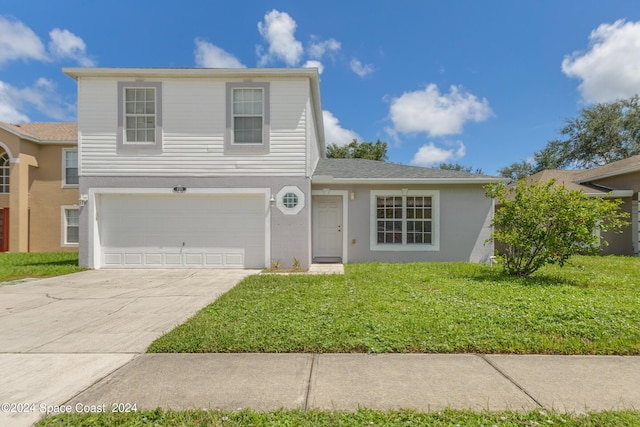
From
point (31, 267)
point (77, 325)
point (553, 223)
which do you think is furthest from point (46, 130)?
point (553, 223)

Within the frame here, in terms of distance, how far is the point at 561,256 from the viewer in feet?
22.6

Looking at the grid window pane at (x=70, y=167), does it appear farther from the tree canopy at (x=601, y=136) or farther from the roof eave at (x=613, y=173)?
the tree canopy at (x=601, y=136)

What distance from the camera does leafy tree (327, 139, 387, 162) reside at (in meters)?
29.9

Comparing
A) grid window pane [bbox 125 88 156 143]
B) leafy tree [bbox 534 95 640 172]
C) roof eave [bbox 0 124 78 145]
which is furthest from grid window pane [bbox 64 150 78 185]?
leafy tree [bbox 534 95 640 172]

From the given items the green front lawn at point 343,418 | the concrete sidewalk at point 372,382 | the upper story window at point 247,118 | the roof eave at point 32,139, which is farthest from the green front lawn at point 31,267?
the green front lawn at point 343,418

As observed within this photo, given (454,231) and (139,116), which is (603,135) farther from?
(139,116)

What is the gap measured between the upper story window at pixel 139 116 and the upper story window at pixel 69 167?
647 cm

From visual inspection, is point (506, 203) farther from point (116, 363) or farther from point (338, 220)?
point (116, 363)

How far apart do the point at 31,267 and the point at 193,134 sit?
19.8 ft

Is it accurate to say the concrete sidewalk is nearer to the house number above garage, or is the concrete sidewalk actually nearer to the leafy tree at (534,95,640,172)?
the house number above garage

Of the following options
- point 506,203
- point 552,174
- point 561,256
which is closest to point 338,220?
point 506,203

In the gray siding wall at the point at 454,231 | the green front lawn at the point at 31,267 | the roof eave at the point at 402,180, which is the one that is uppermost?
the roof eave at the point at 402,180

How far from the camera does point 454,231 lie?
33.9ft

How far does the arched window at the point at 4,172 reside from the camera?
45.3ft
